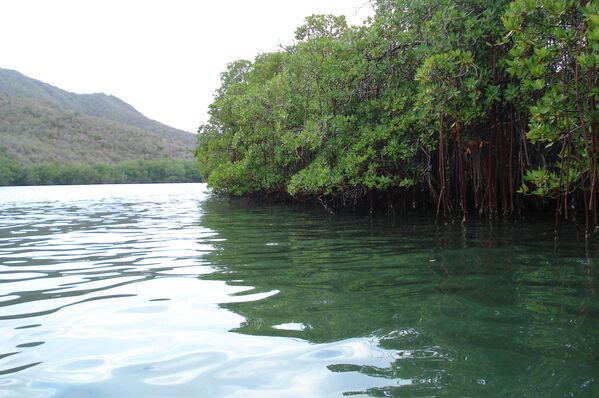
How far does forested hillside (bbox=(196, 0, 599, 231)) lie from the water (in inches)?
69.9

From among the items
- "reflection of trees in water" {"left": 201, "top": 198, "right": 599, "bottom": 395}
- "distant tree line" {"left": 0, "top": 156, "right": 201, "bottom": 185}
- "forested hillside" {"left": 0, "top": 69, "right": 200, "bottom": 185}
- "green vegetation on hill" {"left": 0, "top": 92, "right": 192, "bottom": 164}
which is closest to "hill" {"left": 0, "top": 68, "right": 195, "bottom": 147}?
"forested hillside" {"left": 0, "top": 69, "right": 200, "bottom": 185}

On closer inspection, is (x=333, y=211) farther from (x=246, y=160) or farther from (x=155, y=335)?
(x=155, y=335)

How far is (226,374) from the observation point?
77.9 inches

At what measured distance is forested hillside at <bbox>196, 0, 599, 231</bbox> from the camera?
5.16 m

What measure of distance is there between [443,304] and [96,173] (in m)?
60.2

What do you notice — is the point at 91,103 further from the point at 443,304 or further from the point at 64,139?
the point at 443,304

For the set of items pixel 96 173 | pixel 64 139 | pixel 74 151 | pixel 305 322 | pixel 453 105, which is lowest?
pixel 305 322

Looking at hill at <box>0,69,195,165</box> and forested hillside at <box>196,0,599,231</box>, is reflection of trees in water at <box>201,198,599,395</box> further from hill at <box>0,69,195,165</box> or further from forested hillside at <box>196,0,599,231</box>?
hill at <box>0,69,195,165</box>

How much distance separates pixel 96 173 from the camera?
57.5m

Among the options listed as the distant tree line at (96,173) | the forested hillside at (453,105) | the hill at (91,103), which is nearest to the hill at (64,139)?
the distant tree line at (96,173)

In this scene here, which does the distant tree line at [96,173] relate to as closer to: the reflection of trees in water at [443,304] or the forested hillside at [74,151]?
the forested hillside at [74,151]

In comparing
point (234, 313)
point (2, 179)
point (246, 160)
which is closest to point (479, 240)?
point (234, 313)

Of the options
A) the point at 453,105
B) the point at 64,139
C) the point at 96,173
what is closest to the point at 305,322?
the point at 453,105

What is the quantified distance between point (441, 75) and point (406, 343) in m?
5.53
